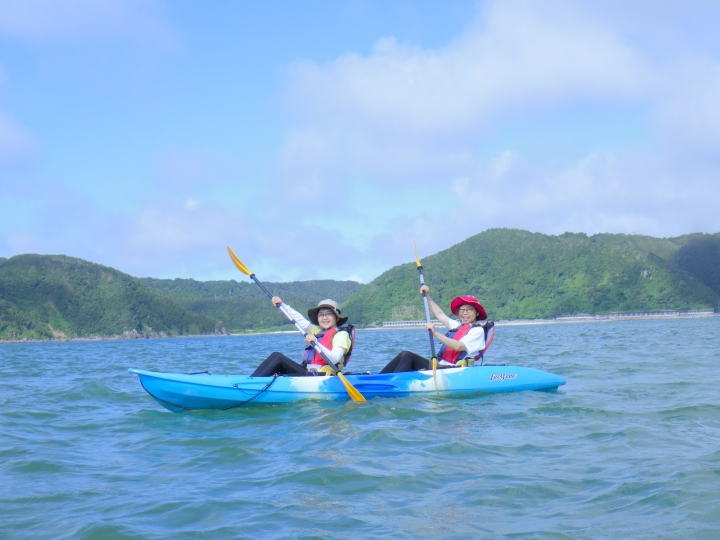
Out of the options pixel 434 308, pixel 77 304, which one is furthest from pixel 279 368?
pixel 77 304

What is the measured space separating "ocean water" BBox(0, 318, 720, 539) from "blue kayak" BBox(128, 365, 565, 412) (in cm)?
20

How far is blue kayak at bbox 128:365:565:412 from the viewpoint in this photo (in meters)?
8.61

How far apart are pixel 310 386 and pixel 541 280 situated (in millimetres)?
129680

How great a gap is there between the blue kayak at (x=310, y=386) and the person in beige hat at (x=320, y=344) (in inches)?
10.9

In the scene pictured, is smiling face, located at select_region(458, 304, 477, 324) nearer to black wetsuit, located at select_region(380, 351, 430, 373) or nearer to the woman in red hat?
the woman in red hat

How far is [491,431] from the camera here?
22.9 ft

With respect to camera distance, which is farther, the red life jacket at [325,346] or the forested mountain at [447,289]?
the forested mountain at [447,289]

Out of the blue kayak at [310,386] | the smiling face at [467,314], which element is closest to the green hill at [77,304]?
the blue kayak at [310,386]

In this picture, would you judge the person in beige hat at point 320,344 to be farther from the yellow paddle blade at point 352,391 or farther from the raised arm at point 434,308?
the raised arm at point 434,308

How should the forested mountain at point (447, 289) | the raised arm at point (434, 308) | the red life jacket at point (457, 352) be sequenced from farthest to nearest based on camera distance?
the forested mountain at point (447, 289), the raised arm at point (434, 308), the red life jacket at point (457, 352)

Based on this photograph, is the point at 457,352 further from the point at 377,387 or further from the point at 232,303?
the point at 232,303

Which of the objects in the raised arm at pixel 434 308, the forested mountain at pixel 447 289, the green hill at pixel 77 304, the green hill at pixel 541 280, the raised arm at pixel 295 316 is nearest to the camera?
the raised arm at pixel 295 316

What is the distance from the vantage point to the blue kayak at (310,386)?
28.2 ft

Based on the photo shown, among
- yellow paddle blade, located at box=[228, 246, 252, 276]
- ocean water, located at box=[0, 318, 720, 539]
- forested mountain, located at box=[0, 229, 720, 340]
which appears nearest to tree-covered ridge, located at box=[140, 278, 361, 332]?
forested mountain, located at box=[0, 229, 720, 340]
